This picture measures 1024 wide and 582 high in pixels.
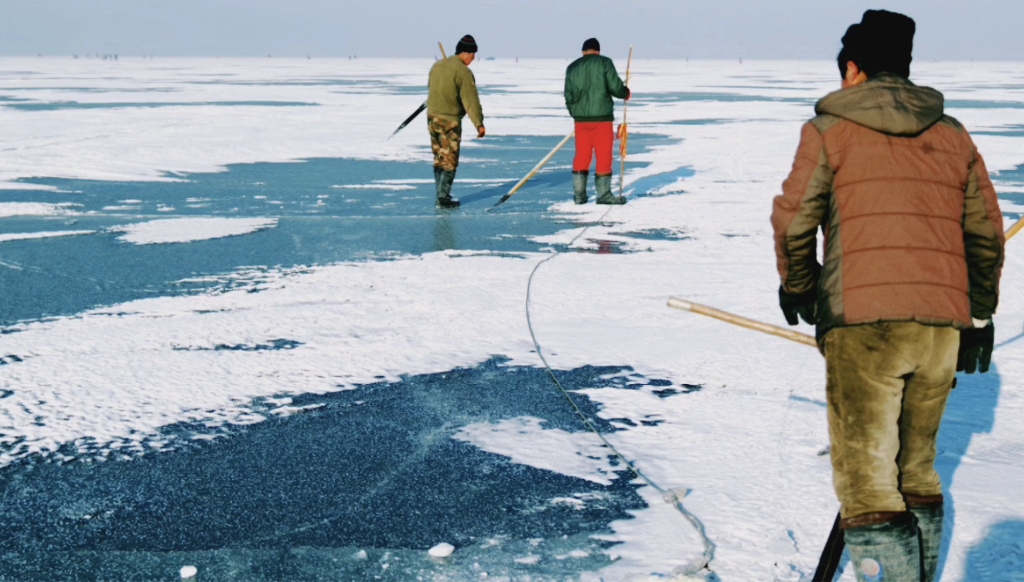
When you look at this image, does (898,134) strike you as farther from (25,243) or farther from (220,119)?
(220,119)

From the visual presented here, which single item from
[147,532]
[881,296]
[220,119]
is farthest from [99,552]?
[220,119]

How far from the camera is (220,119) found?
80.7 ft

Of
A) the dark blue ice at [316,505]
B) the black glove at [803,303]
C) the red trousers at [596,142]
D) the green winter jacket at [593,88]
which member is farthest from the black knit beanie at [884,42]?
the red trousers at [596,142]

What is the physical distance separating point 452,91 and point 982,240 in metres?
8.86

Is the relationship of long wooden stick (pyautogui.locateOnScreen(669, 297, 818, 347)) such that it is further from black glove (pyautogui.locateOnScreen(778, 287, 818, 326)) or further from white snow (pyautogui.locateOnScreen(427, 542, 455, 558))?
white snow (pyautogui.locateOnScreen(427, 542, 455, 558))

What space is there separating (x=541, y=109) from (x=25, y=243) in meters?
22.6

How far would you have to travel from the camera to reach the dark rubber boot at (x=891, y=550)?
8.59ft

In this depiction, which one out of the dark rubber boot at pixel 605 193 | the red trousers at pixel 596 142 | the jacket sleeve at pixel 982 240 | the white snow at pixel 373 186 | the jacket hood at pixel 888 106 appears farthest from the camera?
the white snow at pixel 373 186

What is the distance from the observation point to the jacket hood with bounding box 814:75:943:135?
2533 millimetres

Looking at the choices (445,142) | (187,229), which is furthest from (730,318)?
(445,142)

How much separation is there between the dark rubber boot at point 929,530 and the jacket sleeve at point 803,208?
0.62 meters

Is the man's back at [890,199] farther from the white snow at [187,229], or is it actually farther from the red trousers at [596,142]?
the red trousers at [596,142]

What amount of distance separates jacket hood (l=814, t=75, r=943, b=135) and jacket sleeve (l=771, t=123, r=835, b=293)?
90 millimetres

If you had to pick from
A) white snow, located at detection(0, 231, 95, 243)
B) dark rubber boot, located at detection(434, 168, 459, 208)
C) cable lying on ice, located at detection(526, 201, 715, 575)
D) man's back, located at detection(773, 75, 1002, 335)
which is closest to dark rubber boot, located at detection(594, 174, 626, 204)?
dark rubber boot, located at detection(434, 168, 459, 208)
